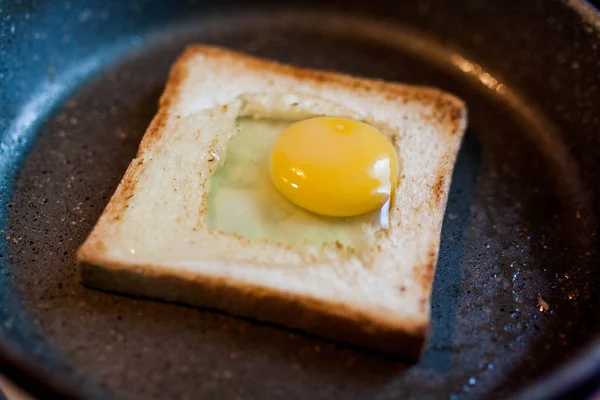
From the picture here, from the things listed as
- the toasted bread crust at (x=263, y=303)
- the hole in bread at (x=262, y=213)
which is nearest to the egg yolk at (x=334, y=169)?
the hole in bread at (x=262, y=213)

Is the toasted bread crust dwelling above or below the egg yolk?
below

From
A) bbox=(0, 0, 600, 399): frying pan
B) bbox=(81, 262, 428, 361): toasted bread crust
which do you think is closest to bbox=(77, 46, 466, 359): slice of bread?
bbox=(81, 262, 428, 361): toasted bread crust

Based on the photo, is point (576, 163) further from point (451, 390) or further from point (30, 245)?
point (30, 245)

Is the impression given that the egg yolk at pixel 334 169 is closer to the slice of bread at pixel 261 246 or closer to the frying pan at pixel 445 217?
the slice of bread at pixel 261 246

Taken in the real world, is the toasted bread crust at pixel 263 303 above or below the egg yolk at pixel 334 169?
below

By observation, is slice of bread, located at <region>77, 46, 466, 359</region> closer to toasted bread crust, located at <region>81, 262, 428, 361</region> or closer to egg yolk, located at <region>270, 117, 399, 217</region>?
toasted bread crust, located at <region>81, 262, 428, 361</region>

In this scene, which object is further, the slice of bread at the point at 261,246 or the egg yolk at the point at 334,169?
the egg yolk at the point at 334,169

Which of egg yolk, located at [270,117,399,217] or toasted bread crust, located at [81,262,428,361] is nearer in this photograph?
toasted bread crust, located at [81,262,428,361]
